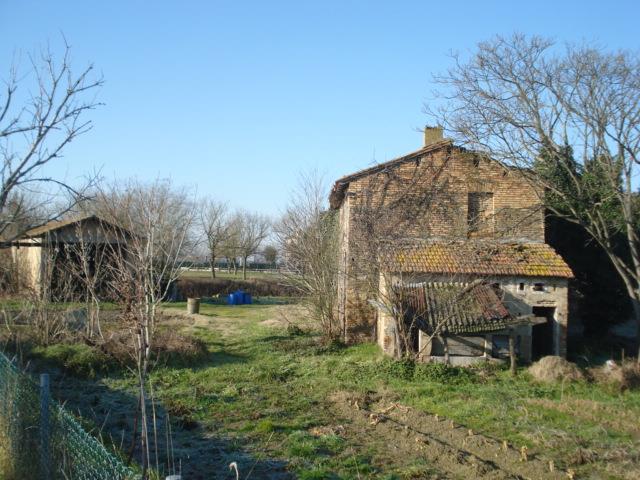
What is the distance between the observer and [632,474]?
7.88 meters

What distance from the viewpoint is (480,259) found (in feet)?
54.5

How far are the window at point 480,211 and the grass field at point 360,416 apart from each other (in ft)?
17.1

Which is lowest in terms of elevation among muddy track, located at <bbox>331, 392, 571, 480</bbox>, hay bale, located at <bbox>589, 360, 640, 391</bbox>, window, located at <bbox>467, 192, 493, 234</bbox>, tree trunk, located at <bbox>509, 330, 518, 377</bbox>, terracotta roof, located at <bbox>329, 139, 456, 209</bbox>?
muddy track, located at <bbox>331, 392, 571, 480</bbox>

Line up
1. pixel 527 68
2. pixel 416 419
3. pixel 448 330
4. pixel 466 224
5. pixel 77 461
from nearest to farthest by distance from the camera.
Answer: pixel 77 461 → pixel 416 419 → pixel 448 330 → pixel 527 68 → pixel 466 224

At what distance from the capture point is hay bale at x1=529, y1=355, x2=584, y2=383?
44.7 ft

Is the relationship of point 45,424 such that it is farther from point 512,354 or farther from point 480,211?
point 480,211

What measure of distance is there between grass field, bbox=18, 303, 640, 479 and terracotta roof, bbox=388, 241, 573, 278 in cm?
288

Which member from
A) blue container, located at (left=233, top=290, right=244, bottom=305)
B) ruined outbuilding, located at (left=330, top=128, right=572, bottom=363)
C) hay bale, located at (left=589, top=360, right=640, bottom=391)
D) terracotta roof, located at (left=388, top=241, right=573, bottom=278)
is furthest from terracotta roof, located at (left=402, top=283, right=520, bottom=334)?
blue container, located at (left=233, top=290, right=244, bottom=305)

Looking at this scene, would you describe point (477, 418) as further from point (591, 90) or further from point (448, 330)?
point (591, 90)

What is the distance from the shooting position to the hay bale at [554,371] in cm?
1363

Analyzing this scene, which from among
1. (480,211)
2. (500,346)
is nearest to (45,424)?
(500,346)

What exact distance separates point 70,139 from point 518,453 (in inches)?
300

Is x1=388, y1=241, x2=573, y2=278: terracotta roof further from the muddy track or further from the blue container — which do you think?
the blue container

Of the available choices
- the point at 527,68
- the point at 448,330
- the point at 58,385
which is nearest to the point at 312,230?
the point at 448,330
